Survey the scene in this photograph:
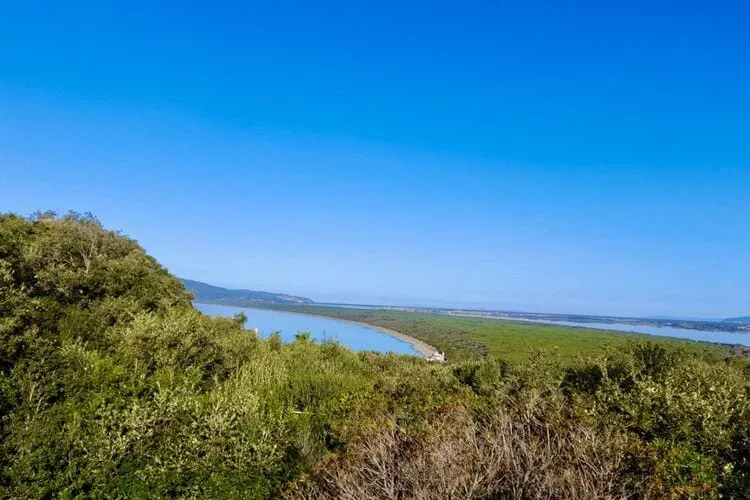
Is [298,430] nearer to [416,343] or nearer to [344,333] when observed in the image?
[416,343]

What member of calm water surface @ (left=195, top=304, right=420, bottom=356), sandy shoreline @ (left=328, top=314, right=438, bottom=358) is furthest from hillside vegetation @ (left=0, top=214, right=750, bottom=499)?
sandy shoreline @ (left=328, top=314, right=438, bottom=358)

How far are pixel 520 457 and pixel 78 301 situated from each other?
2333 centimetres

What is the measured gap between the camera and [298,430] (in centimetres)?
1312

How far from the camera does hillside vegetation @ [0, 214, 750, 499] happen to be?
7375 mm

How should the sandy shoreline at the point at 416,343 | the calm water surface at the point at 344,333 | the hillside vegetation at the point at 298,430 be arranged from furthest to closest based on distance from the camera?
1. the sandy shoreline at the point at 416,343
2. the calm water surface at the point at 344,333
3. the hillside vegetation at the point at 298,430

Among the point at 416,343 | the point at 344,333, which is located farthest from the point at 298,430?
the point at 344,333

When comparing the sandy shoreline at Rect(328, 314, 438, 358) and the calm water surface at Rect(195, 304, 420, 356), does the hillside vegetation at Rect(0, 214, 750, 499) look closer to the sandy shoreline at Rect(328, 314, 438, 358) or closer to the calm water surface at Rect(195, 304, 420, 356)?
the calm water surface at Rect(195, 304, 420, 356)

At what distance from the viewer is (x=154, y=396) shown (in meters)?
11.8

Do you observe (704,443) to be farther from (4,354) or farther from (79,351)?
(4,354)

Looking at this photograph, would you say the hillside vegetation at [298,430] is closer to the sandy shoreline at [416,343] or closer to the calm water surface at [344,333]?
the calm water surface at [344,333]

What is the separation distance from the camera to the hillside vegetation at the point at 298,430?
24.2ft

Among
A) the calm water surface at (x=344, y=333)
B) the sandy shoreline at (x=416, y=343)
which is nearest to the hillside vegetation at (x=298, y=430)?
the calm water surface at (x=344, y=333)

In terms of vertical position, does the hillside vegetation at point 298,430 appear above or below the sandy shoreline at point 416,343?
above

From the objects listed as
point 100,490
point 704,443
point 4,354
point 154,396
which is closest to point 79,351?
point 4,354
